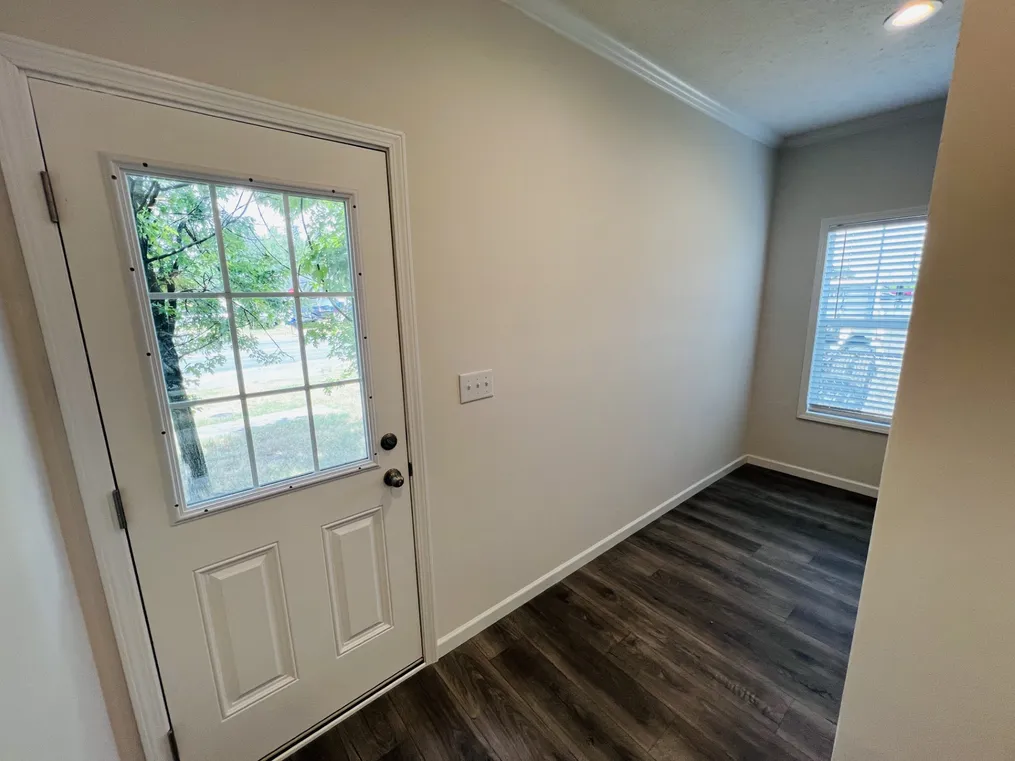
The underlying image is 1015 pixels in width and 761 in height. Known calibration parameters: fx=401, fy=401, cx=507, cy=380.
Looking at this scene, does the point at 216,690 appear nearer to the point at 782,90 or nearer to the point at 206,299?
the point at 206,299

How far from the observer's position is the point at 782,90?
2.34 meters

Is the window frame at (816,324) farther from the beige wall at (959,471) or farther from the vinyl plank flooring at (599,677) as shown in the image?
the beige wall at (959,471)

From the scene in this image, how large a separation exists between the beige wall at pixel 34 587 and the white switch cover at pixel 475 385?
110 centimetres

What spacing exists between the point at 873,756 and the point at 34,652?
5.43 ft

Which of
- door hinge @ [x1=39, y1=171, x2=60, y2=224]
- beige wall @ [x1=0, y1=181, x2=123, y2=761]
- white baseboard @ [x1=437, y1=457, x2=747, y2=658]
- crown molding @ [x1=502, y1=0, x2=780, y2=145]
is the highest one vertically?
crown molding @ [x1=502, y1=0, x2=780, y2=145]

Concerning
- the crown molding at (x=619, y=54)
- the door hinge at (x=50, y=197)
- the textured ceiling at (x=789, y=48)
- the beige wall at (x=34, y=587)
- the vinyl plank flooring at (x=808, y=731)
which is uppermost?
the textured ceiling at (x=789, y=48)

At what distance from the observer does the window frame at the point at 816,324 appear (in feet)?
9.20

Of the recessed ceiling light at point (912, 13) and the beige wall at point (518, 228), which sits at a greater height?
the recessed ceiling light at point (912, 13)

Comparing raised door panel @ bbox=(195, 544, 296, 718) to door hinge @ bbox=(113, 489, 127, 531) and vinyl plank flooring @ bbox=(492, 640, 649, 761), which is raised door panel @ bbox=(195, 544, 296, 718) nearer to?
door hinge @ bbox=(113, 489, 127, 531)

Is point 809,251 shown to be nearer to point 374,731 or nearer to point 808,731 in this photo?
point 808,731

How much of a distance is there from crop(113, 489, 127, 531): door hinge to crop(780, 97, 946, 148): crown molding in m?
4.31

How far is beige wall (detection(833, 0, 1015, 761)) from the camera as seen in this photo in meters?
0.60

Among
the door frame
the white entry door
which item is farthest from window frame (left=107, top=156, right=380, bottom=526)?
the door frame

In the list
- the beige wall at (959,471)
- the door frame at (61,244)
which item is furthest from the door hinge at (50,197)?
the beige wall at (959,471)
